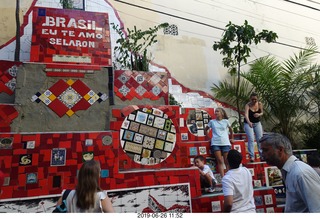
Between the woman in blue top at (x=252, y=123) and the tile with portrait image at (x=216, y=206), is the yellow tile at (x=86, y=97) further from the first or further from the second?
the woman in blue top at (x=252, y=123)

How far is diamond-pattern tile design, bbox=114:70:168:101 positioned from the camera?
470cm

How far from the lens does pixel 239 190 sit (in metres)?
2.46

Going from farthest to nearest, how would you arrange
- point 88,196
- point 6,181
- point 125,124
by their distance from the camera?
point 125,124 < point 6,181 < point 88,196

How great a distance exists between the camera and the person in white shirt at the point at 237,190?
243cm

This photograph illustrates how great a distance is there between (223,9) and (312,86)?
144 inches

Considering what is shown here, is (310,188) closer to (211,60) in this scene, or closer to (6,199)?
(6,199)

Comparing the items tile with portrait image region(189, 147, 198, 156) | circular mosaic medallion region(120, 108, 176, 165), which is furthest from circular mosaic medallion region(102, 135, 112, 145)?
tile with portrait image region(189, 147, 198, 156)

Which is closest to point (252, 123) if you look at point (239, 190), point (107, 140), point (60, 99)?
point (239, 190)

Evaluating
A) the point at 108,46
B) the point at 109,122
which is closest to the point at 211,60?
the point at 108,46

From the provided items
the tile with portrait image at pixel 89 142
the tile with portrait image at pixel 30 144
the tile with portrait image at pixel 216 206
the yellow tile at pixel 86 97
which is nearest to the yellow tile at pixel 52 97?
the yellow tile at pixel 86 97

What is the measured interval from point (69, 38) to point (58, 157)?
2.68m

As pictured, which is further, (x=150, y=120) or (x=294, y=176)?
(x=150, y=120)

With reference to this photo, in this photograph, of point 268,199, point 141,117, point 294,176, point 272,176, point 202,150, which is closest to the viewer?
point 294,176

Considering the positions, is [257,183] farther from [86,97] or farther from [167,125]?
[86,97]
